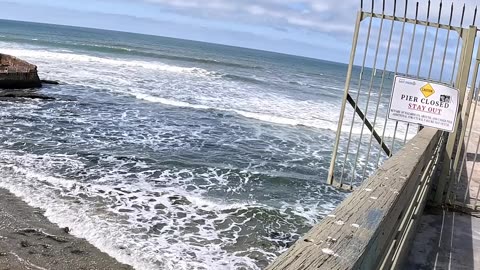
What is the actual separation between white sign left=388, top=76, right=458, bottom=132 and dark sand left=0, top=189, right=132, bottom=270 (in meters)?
4.35

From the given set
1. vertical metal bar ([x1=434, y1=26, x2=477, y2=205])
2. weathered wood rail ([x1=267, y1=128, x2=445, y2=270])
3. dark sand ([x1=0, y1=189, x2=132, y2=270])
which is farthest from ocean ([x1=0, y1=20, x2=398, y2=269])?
weathered wood rail ([x1=267, y1=128, x2=445, y2=270])

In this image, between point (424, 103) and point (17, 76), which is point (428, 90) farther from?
point (17, 76)

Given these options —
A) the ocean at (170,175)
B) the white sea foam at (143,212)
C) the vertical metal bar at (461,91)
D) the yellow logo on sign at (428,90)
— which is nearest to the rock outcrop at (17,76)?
the ocean at (170,175)

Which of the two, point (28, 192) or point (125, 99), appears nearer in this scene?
point (28, 192)

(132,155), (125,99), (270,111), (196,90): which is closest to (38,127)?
(132,155)

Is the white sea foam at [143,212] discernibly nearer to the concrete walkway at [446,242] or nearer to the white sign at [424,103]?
the concrete walkway at [446,242]

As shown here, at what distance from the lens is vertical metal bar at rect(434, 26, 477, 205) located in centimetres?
535

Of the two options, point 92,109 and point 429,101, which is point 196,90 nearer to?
point 92,109

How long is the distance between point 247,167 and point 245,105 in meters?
13.8

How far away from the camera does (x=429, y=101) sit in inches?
196

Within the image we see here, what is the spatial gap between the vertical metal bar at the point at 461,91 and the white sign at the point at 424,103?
0.31m

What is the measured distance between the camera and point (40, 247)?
7.28 m

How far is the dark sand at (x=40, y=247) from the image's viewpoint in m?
6.82

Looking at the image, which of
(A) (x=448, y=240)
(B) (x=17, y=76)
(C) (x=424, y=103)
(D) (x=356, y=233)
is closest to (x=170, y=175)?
(C) (x=424, y=103)
